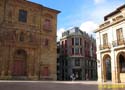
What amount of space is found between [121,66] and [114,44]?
3.13 m

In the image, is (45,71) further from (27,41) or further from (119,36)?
(119,36)

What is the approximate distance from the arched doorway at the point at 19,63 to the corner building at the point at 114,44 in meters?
12.7

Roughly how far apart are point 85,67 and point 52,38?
19.9 metres

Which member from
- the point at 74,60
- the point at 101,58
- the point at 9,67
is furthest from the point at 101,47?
the point at 74,60

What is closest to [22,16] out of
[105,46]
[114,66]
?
[105,46]

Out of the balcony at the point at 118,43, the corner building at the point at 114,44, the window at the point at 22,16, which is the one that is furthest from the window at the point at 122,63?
the window at the point at 22,16

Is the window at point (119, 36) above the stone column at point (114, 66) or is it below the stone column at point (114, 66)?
above

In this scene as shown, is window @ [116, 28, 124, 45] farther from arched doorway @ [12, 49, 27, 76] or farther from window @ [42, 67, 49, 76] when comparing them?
arched doorway @ [12, 49, 27, 76]

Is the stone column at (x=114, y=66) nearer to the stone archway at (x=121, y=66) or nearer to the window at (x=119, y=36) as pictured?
the stone archway at (x=121, y=66)

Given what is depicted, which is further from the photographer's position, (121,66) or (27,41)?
(27,41)

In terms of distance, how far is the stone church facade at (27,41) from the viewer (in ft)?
102

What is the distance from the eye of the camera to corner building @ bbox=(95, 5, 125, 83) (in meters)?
25.4

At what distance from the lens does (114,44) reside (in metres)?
25.9

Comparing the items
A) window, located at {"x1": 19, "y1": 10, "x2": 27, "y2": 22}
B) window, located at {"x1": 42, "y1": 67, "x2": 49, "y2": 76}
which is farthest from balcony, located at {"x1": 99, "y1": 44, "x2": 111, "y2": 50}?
window, located at {"x1": 19, "y1": 10, "x2": 27, "y2": 22}
